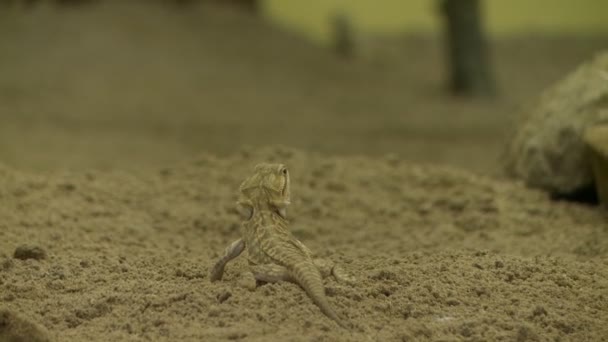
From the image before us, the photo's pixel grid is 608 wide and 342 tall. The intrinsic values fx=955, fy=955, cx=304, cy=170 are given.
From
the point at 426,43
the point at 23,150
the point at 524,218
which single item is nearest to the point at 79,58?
the point at 23,150

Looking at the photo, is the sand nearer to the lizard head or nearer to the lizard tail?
the lizard tail

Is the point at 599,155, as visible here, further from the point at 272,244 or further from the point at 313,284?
the point at 313,284

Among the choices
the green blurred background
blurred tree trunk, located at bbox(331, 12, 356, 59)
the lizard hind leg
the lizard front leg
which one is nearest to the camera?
the lizard hind leg

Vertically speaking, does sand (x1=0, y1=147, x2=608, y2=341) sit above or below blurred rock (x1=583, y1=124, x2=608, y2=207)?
below

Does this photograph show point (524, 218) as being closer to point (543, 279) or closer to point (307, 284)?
point (543, 279)

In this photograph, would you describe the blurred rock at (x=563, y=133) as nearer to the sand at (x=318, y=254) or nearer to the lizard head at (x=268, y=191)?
the sand at (x=318, y=254)

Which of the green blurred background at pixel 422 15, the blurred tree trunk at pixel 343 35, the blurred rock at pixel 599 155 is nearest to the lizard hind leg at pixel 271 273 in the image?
the blurred rock at pixel 599 155

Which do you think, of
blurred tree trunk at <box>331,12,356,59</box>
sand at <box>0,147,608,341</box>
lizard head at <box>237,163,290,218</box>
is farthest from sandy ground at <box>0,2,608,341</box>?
blurred tree trunk at <box>331,12,356,59</box>
